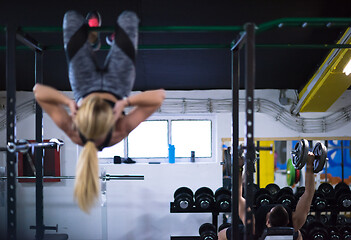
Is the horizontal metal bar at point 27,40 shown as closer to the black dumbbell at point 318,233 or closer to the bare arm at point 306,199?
the bare arm at point 306,199

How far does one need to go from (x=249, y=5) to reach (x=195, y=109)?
163cm

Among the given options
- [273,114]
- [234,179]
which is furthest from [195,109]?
[234,179]

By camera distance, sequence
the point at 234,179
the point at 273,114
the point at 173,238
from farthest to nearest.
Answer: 1. the point at 273,114
2. the point at 173,238
3. the point at 234,179

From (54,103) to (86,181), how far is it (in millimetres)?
479

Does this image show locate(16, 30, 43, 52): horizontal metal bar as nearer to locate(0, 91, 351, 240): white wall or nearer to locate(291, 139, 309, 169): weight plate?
locate(291, 139, 309, 169): weight plate

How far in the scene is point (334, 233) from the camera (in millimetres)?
3645

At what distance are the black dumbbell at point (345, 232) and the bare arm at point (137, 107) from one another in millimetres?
3150

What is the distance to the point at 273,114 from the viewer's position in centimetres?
431

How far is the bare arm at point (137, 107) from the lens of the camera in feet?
5.18

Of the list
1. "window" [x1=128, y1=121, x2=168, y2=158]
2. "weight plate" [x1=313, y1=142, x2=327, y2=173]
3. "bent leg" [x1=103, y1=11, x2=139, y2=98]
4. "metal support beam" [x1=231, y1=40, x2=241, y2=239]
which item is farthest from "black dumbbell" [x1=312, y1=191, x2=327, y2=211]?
"bent leg" [x1=103, y1=11, x2=139, y2=98]

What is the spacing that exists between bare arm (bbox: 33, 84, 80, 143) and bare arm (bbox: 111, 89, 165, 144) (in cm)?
20

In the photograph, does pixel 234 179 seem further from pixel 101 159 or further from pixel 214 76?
pixel 101 159

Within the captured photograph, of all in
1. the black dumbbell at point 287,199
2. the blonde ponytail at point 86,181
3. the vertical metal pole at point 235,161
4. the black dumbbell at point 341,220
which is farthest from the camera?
the black dumbbell at point 341,220

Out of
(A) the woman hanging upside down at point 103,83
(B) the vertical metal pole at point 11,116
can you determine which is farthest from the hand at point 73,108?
(B) the vertical metal pole at point 11,116
